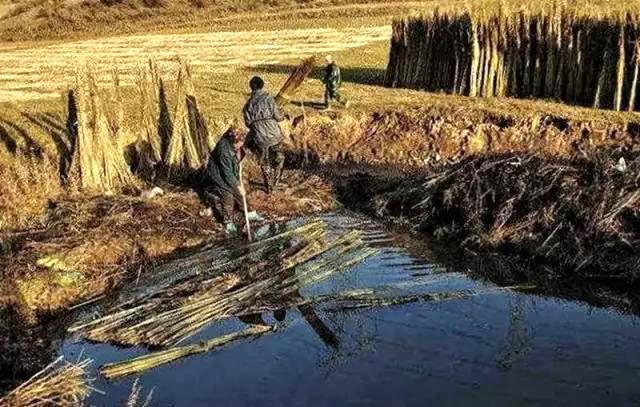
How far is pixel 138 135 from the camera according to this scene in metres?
12.2

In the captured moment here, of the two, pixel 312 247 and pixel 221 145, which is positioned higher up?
pixel 221 145

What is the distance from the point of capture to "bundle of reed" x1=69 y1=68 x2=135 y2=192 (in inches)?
440

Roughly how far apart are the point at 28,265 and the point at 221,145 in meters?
2.82

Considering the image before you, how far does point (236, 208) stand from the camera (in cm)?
1125

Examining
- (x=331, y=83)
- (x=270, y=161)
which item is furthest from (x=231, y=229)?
(x=331, y=83)

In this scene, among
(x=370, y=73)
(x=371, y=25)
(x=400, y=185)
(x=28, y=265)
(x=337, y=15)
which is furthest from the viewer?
(x=337, y=15)

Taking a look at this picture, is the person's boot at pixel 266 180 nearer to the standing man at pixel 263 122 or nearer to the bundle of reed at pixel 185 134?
the standing man at pixel 263 122

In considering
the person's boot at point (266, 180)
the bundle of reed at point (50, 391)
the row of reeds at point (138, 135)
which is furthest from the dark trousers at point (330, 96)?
the bundle of reed at point (50, 391)

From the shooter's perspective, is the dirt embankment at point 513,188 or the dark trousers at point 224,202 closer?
the dirt embankment at point 513,188

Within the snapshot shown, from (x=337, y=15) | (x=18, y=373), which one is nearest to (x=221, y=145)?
(x=18, y=373)

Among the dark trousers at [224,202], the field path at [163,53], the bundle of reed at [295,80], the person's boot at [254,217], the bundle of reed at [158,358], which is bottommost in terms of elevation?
the bundle of reed at [158,358]

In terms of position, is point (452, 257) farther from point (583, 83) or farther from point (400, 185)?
point (583, 83)

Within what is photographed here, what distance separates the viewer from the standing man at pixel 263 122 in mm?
11547

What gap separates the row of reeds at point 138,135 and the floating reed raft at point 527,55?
6.36 metres
